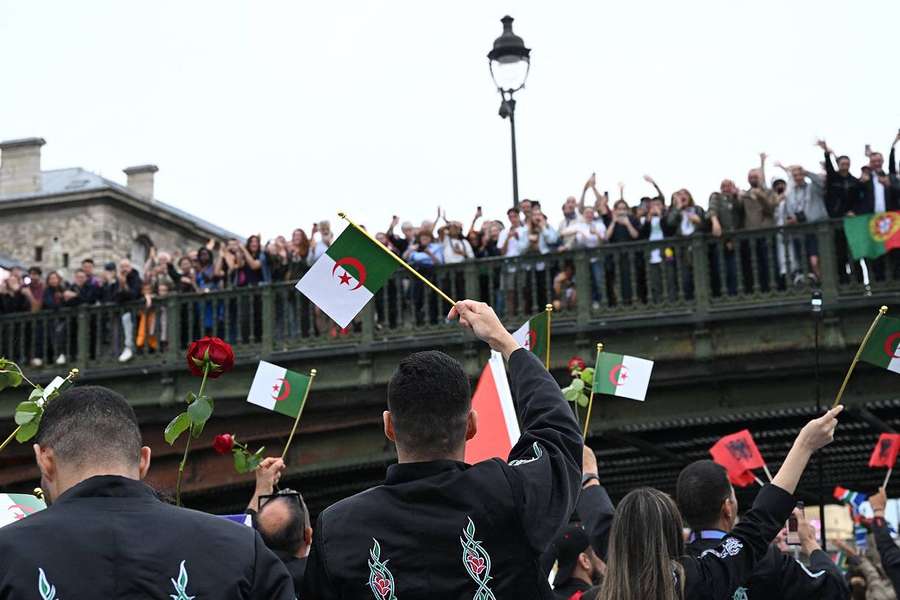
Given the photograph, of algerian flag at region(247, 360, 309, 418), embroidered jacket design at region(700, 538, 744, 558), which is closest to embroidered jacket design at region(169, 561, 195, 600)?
embroidered jacket design at region(700, 538, 744, 558)

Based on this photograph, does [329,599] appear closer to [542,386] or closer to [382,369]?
[542,386]

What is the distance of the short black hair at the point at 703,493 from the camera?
5.86 metres

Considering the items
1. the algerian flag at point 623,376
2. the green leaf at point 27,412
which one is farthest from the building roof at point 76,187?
the green leaf at point 27,412

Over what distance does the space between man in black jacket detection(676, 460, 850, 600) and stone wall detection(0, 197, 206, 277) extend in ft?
147

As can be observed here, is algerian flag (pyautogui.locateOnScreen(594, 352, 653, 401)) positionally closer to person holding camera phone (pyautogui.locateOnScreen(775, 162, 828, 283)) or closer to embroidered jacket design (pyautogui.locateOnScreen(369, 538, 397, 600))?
person holding camera phone (pyautogui.locateOnScreen(775, 162, 828, 283))

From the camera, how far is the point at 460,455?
14.1ft

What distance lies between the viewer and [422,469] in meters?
4.25

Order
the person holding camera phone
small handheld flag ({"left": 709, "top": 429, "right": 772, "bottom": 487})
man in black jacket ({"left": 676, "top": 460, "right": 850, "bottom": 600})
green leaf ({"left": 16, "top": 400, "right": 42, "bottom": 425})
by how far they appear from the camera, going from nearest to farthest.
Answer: man in black jacket ({"left": 676, "top": 460, "right": 850, "bottom": 600})
green leaf ({"left": 16, "top": 400, "right": 42, "bottom": 425})
small handheld flag ({"left": 709, "top": 429, "right": 772, "bottom": 487})
the person holding camera phone

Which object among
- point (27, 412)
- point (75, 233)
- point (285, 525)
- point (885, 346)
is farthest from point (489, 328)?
point (75, 233)

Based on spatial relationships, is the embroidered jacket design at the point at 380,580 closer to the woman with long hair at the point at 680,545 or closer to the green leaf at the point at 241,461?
the woman with long hair at the point at 680,545

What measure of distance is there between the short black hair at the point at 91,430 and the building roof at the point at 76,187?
154ft

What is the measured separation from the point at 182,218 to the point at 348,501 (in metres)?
49.9

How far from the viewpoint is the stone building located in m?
49.7

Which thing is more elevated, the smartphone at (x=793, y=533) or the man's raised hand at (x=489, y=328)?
the man's raised hand at (x=489, y=328)
